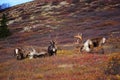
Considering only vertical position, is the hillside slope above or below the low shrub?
below

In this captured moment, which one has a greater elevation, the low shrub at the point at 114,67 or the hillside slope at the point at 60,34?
the low shrub at the point at 114,67

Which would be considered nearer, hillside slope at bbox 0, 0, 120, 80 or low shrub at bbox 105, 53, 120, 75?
low shrub at bbox 105, 53, 120, 75

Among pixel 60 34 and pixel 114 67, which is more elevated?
pixel 114 67

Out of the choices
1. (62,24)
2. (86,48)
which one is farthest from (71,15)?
(86,48)

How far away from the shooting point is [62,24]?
87.8 m

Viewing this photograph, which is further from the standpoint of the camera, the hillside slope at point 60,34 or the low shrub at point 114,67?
the hillside slope at point 60,34

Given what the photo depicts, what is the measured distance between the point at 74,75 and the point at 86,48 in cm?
1263

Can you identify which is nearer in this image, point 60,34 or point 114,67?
point 114,67

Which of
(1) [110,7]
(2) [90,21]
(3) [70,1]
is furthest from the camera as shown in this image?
(3) [70,1]

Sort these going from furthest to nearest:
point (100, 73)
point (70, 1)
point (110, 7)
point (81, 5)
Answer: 1. point (70, 1)
2. point (81, 5)
3. point (110, 7)
4. point (100, 73)

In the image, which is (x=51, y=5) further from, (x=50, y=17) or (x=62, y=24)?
(x=62, y=24)

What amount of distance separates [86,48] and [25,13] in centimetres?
8184

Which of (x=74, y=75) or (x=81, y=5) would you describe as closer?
(x=74, y=75)

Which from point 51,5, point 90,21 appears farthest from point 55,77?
point 51,5
